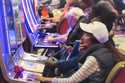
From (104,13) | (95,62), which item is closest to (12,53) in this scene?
(95,62)

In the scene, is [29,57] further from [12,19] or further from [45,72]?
[12,19]

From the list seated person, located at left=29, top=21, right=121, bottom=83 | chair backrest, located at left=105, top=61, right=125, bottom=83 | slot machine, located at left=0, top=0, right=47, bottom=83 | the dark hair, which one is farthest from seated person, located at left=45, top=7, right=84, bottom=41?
chair backrest, located at left=105, top=61, right=125, bottom=83

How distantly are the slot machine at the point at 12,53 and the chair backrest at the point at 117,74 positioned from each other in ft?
2.11

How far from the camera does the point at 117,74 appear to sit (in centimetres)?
260

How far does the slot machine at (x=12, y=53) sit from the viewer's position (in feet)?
8.33

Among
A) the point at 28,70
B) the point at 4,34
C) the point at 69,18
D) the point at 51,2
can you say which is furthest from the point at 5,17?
the point at 51,2

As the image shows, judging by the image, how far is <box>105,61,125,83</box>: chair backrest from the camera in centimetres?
258

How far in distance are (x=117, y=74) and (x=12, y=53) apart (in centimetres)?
91

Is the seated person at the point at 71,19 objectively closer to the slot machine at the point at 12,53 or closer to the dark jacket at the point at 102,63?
the slot machine at the point at 12,53

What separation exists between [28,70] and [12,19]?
483 mm

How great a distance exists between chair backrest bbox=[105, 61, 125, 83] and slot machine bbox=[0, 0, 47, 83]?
64cm

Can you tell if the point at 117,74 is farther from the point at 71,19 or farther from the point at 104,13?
→ the point at 71,19

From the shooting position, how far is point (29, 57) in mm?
3354

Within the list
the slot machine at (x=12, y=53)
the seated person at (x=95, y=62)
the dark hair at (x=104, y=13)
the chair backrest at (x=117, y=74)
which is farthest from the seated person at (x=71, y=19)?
the chair backrest at (x=117, y=74)
